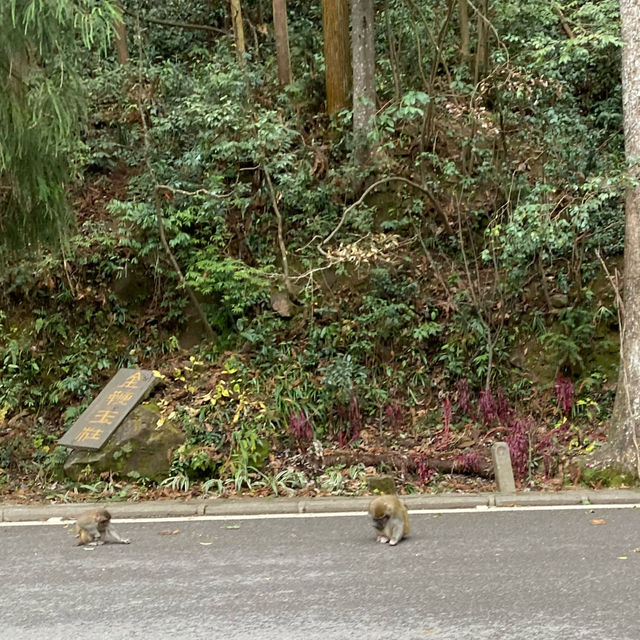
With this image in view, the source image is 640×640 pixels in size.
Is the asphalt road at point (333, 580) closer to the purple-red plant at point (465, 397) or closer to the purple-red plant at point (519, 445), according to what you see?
the purple-red plant at point (519, 445)

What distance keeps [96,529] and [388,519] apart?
101 inches

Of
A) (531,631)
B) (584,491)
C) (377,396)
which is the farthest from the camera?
(377,396)

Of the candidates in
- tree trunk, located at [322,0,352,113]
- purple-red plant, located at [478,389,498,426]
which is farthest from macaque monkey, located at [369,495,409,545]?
tree trunk, located at [322,0,352,113]

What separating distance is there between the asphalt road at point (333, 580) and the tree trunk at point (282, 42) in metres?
10.9

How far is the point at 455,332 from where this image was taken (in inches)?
469

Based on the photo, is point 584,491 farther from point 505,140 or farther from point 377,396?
point 505,140

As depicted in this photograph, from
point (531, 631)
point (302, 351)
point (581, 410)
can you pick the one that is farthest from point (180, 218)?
point (531, 631)

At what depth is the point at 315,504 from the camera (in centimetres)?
829

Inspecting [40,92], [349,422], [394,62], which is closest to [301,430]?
[349,422]

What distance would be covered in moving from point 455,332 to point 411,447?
2.30 metres

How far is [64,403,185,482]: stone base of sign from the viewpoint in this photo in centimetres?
949

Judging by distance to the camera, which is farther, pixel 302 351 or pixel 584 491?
pixel 302 351

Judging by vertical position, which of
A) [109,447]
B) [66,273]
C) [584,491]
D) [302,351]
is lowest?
[584,491]

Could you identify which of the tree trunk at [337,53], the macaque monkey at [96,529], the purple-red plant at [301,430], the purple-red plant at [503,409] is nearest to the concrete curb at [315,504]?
the macaque monkey at [96,529]
